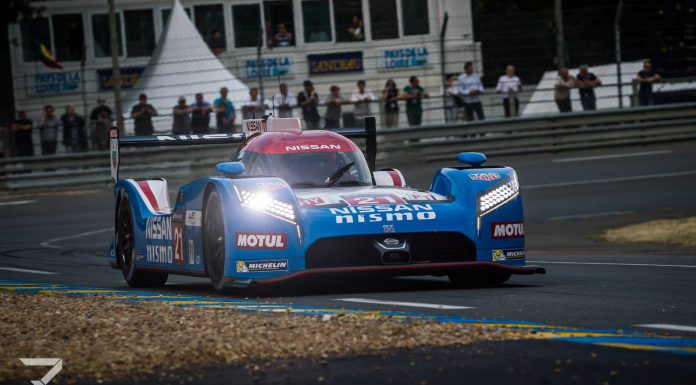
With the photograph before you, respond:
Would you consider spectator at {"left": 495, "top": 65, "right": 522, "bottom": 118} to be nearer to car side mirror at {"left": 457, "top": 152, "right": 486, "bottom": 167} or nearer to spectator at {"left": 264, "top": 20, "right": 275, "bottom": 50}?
spectator at {"left": 264, "top": 20, "right": 275, "bottom": 50}

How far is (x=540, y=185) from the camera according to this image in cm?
2220

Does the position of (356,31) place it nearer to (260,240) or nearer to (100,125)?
(100,125)

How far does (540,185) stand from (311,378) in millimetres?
16725

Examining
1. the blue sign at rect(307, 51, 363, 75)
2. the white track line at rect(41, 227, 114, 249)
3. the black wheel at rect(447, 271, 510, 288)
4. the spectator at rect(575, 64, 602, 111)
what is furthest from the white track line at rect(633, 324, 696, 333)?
the blue sign at rect(307, 51, 363, 75)

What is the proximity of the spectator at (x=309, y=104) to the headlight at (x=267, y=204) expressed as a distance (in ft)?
51.8

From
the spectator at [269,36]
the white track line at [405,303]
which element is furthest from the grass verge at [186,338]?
the spectator at [269,36]

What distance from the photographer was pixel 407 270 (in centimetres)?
988

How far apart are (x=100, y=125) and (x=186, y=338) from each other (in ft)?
64.3

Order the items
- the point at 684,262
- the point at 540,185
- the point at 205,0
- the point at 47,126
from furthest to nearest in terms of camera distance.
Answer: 1. the point at 205,0
2. the point at 47,126
3. the point at 540,185
4. the point at 684,262

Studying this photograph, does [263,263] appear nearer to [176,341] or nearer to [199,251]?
[199,251]

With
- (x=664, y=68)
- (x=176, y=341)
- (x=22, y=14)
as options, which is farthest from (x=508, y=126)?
(x=176, y=341)

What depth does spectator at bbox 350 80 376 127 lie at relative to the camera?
85.0ft

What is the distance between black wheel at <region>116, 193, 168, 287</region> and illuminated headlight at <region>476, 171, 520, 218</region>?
10.3 ft

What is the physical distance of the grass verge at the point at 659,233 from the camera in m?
14.9
